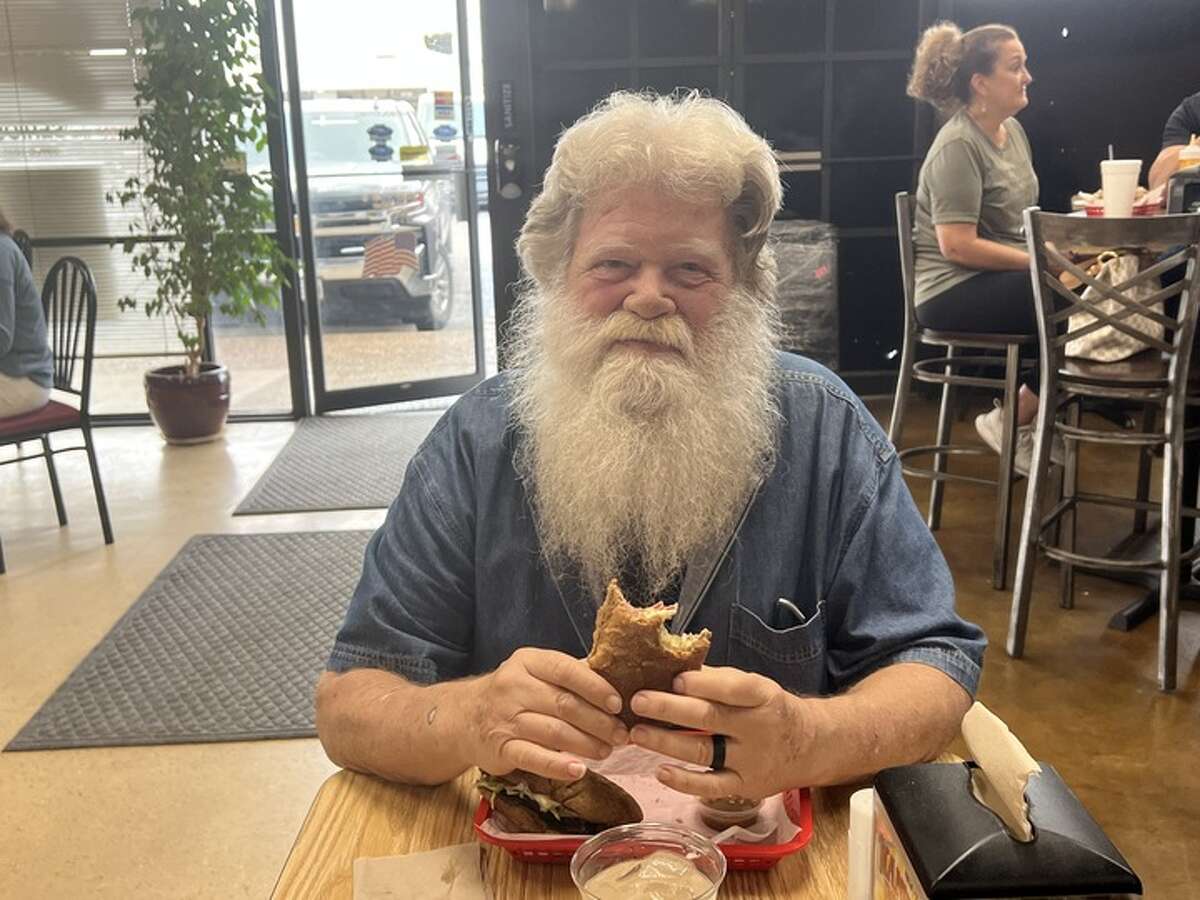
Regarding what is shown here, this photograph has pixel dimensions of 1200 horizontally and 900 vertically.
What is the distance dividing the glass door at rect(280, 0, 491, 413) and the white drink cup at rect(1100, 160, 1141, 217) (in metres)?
3.49

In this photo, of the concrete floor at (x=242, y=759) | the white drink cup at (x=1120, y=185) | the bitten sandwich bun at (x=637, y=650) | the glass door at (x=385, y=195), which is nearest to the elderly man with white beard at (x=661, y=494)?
the bitten sandwich bun at (x=637, y=650)

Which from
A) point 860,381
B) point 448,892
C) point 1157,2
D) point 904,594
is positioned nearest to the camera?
point 448,892

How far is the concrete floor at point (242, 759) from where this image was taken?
7.50 ft

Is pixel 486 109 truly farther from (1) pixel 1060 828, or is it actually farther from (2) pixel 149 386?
(1) pixel 1060 828

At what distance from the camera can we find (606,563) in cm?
132

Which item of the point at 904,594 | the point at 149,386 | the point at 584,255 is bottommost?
the point at 149,386

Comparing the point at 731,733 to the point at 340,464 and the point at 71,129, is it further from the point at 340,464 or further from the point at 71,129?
the point at 71,129

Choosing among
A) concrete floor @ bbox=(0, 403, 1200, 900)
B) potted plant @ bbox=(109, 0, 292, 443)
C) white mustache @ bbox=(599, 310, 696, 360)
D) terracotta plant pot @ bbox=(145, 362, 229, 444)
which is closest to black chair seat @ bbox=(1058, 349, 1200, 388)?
concrete floor @ bbox=(0, 403, 1200, 900)

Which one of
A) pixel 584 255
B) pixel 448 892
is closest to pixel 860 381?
pixel 584 255

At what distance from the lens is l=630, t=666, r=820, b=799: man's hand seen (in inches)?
37.4

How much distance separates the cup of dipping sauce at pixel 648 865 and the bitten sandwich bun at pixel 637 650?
12 centimetres

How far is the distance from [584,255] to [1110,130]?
4.96 meters

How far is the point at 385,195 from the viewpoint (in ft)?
19.3

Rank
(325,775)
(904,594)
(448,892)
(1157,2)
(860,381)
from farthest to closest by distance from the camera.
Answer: (860,381) → (1157,2) → (325,775) → (904,594) → (448,892)
